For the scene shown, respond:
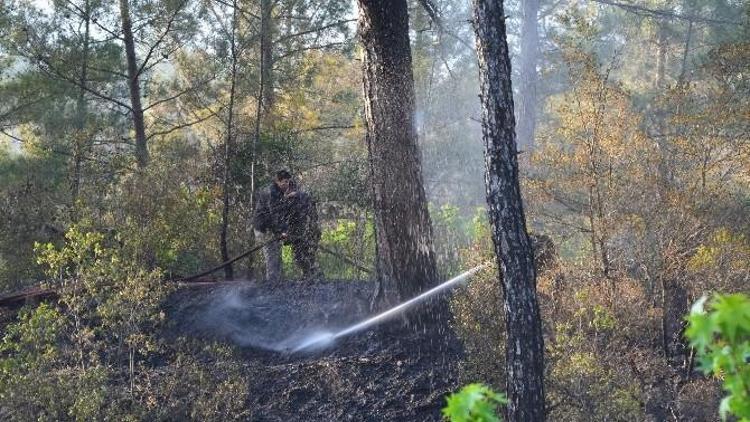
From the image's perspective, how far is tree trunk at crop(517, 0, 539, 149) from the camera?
81.6 feet

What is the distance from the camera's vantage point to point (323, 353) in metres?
8.66

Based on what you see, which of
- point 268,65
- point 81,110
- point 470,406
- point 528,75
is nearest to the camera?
point 470,406

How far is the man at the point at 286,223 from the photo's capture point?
10.3 metres

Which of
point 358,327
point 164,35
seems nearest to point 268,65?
point 164,35

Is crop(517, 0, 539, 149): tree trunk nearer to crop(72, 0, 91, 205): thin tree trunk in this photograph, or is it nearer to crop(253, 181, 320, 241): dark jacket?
crop(72, 0, 91, 205): thin tree trunk

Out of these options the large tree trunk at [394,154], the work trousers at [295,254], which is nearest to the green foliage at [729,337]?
the large tree trunk at [394,154]

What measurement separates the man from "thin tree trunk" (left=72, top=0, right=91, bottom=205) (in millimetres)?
2992

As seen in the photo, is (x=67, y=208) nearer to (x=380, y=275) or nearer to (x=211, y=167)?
(x=211, y=167)

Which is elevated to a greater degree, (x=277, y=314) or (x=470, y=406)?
(x=470, y=406)

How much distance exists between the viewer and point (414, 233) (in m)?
8.67

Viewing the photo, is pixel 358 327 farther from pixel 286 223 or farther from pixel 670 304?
pixel 670 304

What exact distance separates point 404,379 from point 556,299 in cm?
178

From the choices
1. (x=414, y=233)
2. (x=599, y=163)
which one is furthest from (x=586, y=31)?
(x=414, y=233)

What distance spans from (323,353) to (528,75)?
59.5 ft
